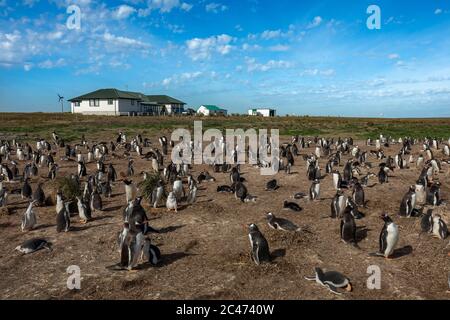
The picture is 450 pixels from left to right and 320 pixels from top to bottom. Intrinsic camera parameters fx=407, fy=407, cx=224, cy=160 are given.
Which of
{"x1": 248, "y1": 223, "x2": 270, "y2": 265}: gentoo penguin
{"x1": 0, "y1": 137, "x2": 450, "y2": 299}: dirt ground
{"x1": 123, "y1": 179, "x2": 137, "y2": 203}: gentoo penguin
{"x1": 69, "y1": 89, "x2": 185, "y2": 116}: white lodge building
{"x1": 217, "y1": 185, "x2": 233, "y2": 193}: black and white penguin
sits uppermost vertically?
{"x1": 69, "y1": 89, "x2": 185, "y2": 116}: white lodge building

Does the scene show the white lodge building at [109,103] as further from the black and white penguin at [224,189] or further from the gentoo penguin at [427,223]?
the gentoo penguin at [427,223]

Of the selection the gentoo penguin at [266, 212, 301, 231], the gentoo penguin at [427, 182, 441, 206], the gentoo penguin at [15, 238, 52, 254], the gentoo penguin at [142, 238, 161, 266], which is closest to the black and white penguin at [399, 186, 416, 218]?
the gentoo penguin at [427, 182, 441, 206]

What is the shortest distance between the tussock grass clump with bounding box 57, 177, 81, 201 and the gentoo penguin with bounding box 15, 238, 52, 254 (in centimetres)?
401

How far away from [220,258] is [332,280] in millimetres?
2871

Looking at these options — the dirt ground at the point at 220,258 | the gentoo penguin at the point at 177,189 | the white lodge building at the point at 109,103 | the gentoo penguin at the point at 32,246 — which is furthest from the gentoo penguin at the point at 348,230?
the white lodge building at the point at 109,103

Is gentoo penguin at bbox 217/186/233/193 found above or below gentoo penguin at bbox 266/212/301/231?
above

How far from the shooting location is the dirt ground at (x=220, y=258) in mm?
8320

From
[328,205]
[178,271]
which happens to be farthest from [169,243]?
[328,205]

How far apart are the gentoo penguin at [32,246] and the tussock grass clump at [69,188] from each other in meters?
4.01

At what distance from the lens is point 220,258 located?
10008mm

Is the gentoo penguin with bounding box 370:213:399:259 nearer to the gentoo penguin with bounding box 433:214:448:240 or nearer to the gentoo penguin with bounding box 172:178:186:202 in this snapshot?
the gentoo penguin with bounding box 433:214:448:240

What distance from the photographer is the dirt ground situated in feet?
27.3

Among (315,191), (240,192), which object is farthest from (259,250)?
(315,191)

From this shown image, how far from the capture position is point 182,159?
26.0m
